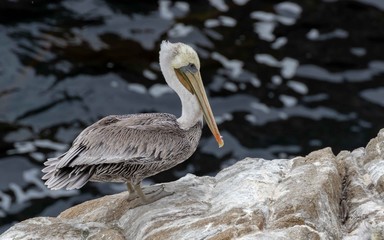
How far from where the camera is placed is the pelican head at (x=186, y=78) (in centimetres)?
699

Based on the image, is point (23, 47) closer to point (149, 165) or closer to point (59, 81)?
point (59, 81)

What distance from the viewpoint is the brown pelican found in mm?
6422

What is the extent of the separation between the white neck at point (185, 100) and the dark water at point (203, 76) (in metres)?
5.43

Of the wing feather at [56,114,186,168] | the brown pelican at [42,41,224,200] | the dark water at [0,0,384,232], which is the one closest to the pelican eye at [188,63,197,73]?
the brown pelican at [42,41,224,200]

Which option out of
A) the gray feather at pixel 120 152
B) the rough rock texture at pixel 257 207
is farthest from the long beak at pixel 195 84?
the rough rock texture at pixel 257 207

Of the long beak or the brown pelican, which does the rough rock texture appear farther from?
the long beak

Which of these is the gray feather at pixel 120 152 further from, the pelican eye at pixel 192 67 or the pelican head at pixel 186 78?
the pelican eye at pixel 192 67

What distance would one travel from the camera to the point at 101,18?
15523 mm

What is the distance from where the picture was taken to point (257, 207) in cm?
571

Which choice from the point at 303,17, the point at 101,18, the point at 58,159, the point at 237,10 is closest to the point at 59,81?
the point at 101,18

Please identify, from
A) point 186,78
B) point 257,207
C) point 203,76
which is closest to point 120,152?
point 186,78

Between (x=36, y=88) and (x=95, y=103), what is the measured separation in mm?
1040

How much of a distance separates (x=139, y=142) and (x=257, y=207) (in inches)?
51.5

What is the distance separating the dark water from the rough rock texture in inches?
223
